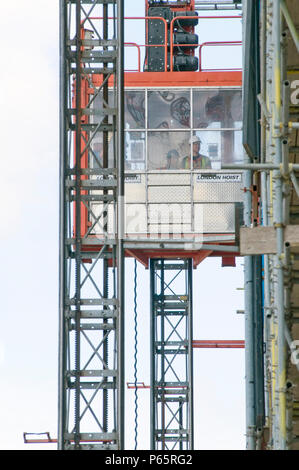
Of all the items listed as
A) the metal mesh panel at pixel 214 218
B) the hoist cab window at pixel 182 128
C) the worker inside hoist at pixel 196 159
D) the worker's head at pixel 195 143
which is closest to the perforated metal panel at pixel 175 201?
the metal mesh panel at pixel 214 218

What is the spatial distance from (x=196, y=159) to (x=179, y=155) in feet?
1.60

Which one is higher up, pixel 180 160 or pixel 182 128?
pixel 182 128

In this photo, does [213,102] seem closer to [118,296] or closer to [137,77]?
[137,77]

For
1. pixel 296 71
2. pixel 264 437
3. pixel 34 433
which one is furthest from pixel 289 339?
pixel 34 433

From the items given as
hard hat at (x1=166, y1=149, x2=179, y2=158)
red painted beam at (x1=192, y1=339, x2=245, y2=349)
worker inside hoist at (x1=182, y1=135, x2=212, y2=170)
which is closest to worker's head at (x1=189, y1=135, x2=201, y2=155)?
worker inside hoist at (x1=182, y1=135, x2=212, y2=170)

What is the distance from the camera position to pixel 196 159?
3069 cm

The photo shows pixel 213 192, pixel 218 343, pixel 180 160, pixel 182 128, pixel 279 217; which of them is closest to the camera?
pixel 279 217

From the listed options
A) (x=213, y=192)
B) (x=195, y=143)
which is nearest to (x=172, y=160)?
(x=195, y=143)

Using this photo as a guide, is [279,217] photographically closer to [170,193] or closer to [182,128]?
[170,193]

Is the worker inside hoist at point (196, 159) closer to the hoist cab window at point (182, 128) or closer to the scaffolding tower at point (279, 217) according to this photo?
the hoist cab window at point (182, 128)

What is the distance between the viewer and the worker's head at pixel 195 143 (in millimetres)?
30828

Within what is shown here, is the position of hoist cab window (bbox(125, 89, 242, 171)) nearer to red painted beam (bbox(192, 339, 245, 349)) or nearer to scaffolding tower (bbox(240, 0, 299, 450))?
red painted beam (bbox(192, 339, 245, 349))

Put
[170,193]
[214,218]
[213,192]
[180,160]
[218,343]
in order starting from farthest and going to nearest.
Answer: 1. [218,343]
2. [180,160]
3. [213,192]
4. [170,193]
5. [214,218]

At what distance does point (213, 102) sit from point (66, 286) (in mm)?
12300
